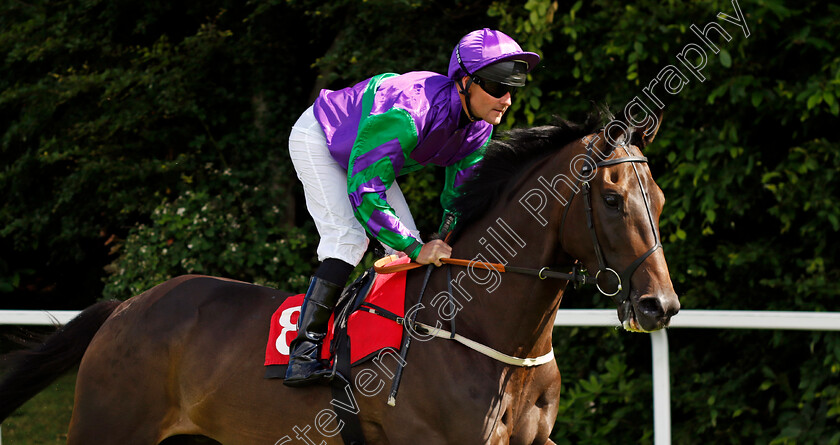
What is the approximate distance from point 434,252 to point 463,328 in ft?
0.87

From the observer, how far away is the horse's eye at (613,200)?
222 centimetres

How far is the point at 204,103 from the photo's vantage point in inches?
263

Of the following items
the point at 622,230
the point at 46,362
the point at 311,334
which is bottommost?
the point at 46,362

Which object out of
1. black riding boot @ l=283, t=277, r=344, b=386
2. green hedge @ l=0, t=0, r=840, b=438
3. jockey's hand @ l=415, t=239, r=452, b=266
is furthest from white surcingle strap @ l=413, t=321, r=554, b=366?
green hedge @ l=0, t=0, r=840, b=438

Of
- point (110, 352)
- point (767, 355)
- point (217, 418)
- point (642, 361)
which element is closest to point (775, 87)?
point (767, 355)

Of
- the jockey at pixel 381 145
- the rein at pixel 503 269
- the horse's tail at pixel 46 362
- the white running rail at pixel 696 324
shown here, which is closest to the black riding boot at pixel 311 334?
the jockey at pixel 381 145

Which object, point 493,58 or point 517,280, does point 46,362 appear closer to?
point 517,280

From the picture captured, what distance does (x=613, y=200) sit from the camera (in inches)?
87.4

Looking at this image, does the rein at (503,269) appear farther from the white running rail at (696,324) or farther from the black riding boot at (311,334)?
the white running rail at (696,324)

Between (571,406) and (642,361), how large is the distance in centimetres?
57

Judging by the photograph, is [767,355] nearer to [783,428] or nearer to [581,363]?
[783,428]

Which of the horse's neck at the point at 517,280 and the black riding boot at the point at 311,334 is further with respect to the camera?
the black riding boot at the point at 311,334

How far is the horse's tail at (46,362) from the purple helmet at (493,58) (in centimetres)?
192

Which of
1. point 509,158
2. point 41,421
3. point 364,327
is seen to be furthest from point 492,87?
point 41,421
